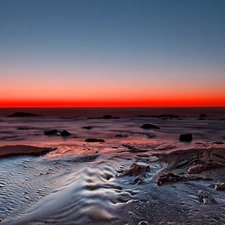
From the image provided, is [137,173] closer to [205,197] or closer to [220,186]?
[220,186]

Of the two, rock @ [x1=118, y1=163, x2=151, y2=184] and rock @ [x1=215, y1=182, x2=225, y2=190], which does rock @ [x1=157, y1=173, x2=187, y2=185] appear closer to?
rock @ [x1=118, y1=163, x2=151, y2=184]

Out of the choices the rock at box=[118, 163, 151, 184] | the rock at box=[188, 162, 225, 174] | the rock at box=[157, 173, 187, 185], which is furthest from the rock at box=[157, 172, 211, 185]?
the rock at box=[188, 162, 225, 174]

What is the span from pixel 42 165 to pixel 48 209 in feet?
14.0

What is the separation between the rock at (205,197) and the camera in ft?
15.9

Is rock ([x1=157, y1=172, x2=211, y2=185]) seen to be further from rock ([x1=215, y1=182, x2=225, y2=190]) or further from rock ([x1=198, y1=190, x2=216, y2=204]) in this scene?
rock ([x1=198, y1=190, x2=216, y2=204])

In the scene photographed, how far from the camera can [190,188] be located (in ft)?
18.8

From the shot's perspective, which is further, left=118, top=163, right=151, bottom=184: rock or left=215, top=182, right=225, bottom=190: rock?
left=118, top=163, right=151, bottom=184: rock

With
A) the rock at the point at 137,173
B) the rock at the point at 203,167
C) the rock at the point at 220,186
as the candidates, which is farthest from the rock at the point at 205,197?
the rock at the point at 203,167

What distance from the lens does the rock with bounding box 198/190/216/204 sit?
483 cm

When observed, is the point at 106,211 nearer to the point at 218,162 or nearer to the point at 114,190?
the point at 114,190

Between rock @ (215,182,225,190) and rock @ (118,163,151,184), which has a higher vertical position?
rock @ (215,182,225,190)

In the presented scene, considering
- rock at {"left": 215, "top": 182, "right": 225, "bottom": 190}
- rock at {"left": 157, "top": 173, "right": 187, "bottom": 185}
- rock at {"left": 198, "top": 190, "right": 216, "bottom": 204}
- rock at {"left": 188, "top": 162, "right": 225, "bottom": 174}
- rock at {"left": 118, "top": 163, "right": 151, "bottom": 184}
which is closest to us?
rock at {"left": 198, "top": 190, "right": 216, "bottom": 204}

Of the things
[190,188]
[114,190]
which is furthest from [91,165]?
[190,188]

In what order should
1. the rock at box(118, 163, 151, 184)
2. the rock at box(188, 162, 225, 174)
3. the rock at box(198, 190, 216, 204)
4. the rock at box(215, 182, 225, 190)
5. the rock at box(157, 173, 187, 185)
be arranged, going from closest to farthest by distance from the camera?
the rock at box(198, 190, 216, 204) → the rock at box(215, 182, 225, 190) → the rock at box(157, 173, 187, 185) → the rock at box(118, 163, 151, 184) → the rock at box(188, 162, 225, 174)
